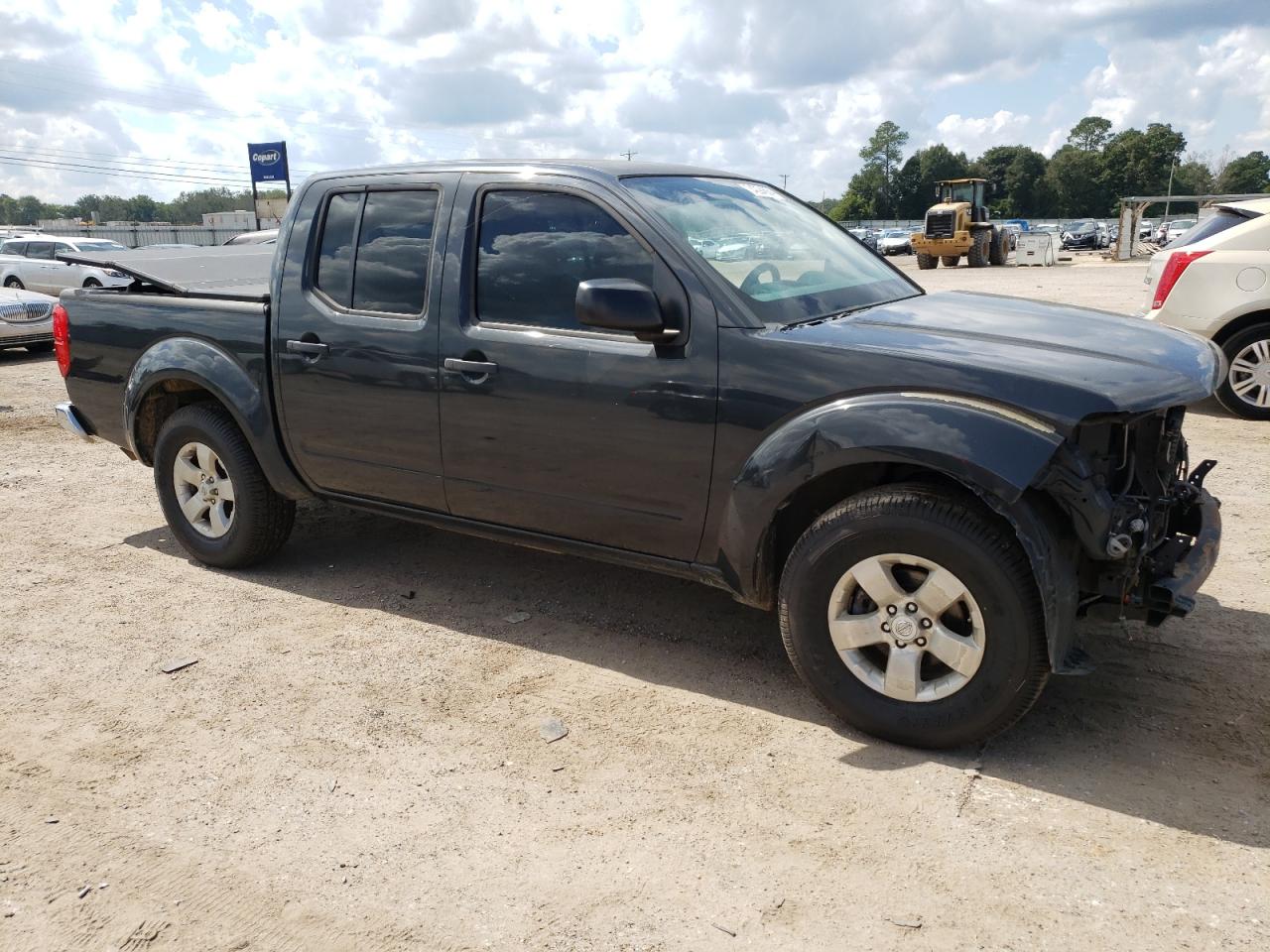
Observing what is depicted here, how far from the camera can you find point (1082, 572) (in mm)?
3285

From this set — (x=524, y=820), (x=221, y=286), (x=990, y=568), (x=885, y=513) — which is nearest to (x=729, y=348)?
(x=885, y=513)

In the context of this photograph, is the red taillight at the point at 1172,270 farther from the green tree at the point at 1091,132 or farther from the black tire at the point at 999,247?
the green tree at the point at 1091,132

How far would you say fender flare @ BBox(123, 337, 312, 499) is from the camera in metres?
4.77

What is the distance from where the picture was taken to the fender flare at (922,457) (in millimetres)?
3035

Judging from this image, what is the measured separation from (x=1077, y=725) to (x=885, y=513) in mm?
1044

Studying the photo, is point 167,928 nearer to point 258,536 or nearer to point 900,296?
point 258,536

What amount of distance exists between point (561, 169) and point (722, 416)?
1.25 meters

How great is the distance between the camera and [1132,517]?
10.3 ft

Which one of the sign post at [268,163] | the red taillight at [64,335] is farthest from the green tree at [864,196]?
the red taillight at [64,335]

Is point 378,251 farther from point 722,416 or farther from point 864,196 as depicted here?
point 864,196

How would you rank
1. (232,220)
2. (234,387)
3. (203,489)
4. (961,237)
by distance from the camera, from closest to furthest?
(234,387) < (203,489) < (961,237) < (232,220)

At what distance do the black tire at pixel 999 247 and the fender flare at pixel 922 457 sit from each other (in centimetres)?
3611

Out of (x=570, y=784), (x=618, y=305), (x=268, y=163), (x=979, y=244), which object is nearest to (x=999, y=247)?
(x=979, y=244)

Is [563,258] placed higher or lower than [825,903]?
higher
